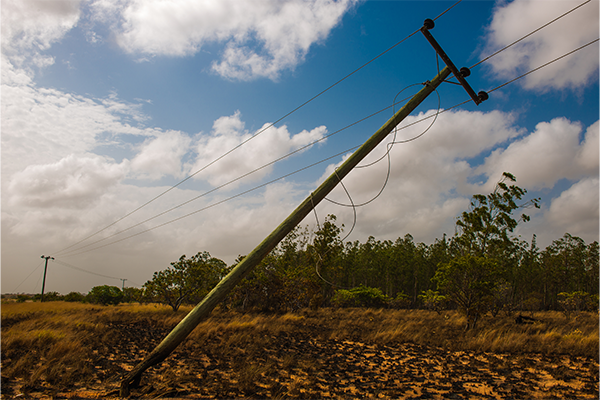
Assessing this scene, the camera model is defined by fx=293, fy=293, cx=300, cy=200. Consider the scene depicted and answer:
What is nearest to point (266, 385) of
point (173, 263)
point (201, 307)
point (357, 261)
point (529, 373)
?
point (201, 307)

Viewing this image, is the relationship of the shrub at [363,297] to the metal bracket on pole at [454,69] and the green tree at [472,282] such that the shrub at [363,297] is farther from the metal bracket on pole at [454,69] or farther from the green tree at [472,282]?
the metal bracket on pole at [454,69]

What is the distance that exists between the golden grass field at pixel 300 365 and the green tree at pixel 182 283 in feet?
30.4

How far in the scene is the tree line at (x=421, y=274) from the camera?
18.1 meters

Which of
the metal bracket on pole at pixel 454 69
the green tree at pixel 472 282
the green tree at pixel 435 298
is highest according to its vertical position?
the metal bracket on pole at pixel 454 69

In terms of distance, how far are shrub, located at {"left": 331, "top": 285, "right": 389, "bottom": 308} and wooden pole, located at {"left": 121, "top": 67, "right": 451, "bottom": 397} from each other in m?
31.6

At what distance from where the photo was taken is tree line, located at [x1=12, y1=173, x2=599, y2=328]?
1812 cm

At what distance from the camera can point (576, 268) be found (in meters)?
40.9

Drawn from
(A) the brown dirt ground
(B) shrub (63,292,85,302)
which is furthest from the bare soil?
(B) shrub (63,292,85,302)

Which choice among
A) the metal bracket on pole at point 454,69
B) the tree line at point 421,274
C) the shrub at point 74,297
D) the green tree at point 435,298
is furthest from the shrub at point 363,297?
the shrub at point 74,297

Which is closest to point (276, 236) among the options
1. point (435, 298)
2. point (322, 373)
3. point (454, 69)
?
point (322, 373)

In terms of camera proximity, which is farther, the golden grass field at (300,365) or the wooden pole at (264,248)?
the golden grass field at (300,365)

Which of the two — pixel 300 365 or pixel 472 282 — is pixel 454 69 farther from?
pixel 472 282

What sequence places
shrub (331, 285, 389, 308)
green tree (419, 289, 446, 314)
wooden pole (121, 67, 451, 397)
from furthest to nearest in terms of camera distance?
shrub (331, 285, 389, 308)
green tree (419, 289, 446, 314)
wooden pole (121, 67, 451, 397)

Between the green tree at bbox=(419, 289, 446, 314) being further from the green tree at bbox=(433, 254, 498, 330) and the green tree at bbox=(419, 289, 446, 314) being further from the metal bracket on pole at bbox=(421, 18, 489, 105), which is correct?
the metal bracket on pole at bbox=(421, 18, 489, 105)
